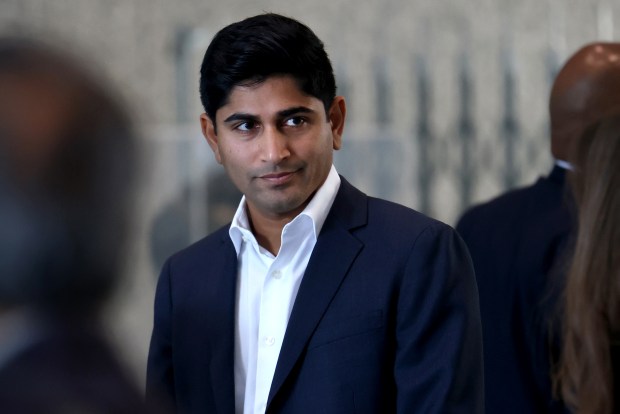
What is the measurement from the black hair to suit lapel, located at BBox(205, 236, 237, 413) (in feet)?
0.93

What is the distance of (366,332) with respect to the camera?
179 centimetres

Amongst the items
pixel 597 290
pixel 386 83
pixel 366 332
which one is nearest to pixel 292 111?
pixel 366 332

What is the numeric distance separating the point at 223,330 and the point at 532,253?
89 cm

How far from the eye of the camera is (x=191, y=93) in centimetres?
428

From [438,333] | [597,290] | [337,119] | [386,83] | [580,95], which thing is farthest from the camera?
[386,83]

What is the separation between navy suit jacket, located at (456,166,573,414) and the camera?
2477 mm

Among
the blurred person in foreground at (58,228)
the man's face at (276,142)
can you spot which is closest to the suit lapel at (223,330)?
the man's face at (276,142)

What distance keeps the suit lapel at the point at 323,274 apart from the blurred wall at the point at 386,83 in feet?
7.15

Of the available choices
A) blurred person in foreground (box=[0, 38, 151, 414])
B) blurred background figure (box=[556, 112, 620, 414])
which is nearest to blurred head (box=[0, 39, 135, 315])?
blurred person in foreground (box=[0, 38, 151, 414])

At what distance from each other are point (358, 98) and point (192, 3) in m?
0.74

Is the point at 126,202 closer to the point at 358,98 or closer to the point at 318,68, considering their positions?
the point at 318,68

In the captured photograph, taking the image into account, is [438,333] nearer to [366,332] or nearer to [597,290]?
[366,332]

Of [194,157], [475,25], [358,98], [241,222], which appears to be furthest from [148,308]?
[241,222]

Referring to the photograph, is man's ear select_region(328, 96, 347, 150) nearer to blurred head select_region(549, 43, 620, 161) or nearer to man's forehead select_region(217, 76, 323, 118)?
man's forehead select_region(217, 76, 323, 118)
